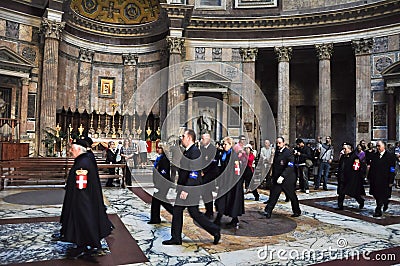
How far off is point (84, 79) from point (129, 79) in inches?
108

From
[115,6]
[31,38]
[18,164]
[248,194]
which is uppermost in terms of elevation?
[115,6]

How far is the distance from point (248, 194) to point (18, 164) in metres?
6.81

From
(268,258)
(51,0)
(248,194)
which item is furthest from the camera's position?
(51,0)

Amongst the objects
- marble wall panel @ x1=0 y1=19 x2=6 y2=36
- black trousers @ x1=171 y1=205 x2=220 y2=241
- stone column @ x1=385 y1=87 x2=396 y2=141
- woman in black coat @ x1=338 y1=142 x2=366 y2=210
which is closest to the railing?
marble wall panel @ x1=0 y1=19 x2=6 y2=36

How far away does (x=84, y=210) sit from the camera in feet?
12.7

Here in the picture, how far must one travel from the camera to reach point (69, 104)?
60.6 ft

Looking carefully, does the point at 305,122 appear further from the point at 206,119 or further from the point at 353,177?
the point at 353,177

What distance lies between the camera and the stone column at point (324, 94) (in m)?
17.7

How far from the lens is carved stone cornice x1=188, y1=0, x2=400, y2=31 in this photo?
650 inches

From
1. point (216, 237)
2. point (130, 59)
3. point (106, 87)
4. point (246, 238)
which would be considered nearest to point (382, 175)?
point (246, 238)

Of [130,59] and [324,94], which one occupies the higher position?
[130,59]

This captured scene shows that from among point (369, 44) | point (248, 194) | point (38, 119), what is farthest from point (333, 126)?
point (38, 119)

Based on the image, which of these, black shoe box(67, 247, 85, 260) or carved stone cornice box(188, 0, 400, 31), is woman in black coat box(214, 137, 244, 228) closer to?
black shoe box(67, 247, 85, 260)

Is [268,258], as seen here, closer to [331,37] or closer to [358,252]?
[358,252]
